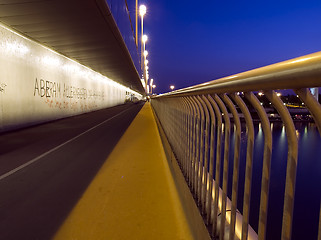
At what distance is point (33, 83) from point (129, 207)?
32.0 feet

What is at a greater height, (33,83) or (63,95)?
(33,83)

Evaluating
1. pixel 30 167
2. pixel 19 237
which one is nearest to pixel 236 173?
pixel 19 237

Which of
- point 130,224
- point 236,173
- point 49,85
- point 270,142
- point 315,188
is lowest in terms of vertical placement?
point 315,188

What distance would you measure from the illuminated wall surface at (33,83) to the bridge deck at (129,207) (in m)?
6.61

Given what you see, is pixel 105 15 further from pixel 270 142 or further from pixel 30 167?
pixel 270 142

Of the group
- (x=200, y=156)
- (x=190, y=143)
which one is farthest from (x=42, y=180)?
(x=200, y=156)

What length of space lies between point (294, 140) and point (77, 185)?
11.1ft

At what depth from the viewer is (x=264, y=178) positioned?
1.11 m

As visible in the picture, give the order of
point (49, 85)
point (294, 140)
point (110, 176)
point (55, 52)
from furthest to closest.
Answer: point (55, 52) → point (49, 85) → point (110, 176) → point (294, 140)

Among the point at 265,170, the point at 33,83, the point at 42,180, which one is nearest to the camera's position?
the point at 265,170

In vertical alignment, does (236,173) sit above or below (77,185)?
above

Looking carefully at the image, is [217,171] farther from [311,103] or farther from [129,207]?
[129,207]

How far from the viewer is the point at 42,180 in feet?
12.4

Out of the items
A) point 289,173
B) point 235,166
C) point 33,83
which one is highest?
point 33,83
